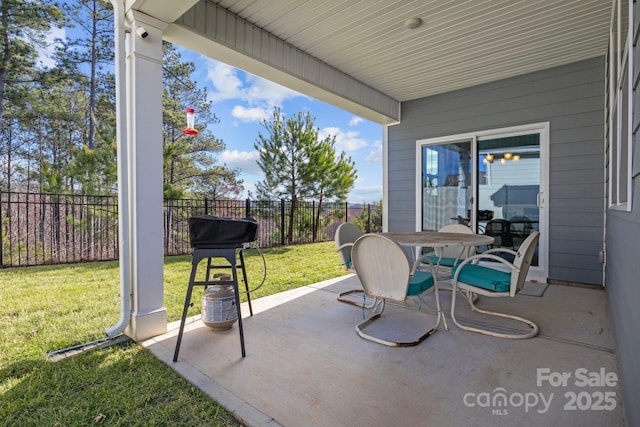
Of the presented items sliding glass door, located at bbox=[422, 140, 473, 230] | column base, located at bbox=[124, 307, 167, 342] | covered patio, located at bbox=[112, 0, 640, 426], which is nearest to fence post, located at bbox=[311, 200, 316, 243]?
covered patio, located at bbox=[112, 0, 640, 426]

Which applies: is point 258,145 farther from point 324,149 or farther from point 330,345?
→ point 330,345

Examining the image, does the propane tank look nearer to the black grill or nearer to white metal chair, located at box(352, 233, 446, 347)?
the black grill

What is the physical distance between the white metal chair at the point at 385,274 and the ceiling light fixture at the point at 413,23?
2.19 metres

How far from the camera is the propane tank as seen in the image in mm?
2414

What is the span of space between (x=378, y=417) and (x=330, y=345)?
0.81 meters

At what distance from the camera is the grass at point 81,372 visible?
4.99 ft

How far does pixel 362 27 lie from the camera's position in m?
3.11

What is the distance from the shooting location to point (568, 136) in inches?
155

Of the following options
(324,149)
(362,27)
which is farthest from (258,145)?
(362,27)

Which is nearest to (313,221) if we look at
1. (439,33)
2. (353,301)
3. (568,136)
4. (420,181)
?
(420,181)

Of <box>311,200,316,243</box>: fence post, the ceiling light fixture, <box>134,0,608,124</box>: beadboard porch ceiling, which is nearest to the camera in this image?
<box>134,0,608,124</box>: beadboard porch ceiling

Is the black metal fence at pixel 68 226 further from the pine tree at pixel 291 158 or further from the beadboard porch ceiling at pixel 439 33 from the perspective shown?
the beadboard porch ceiling at pixel 439 33

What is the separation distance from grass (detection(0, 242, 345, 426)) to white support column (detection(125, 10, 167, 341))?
1.12ft

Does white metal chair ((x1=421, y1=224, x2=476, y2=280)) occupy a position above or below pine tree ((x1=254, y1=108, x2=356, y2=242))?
below
